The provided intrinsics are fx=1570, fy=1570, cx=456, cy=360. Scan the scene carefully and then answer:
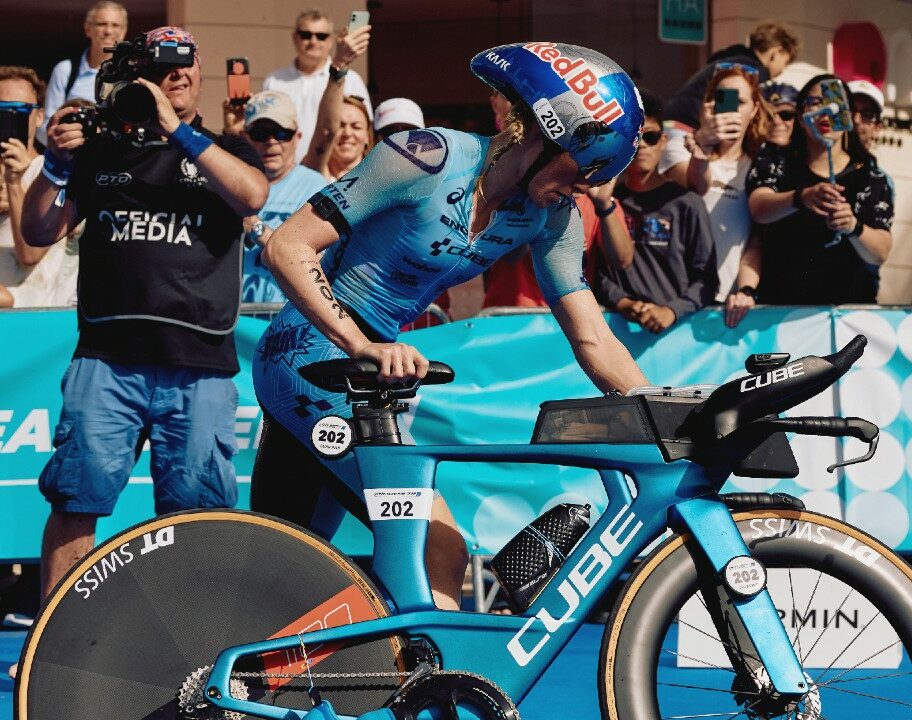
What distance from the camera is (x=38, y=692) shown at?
11.4 ft

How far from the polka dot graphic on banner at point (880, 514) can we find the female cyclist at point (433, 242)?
3.15 metres

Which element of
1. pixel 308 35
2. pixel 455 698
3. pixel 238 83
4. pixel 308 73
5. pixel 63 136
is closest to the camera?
pixel 455 698

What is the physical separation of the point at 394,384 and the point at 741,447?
2.62 feet

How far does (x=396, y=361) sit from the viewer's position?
3549mm

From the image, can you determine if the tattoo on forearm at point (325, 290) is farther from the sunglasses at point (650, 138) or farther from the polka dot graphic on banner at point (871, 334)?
the sunglasses at point (650, 138)

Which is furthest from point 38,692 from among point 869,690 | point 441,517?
point 869,690

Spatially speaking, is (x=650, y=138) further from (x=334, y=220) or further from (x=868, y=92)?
(x=334, y=220)

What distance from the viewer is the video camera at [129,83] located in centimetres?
533

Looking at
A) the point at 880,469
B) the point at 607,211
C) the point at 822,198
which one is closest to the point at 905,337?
the point at 880,469

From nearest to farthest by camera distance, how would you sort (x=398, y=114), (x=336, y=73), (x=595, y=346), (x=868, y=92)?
(x=595, y=346) → (x=336, y=73) → (x=398, y=114) → (x=868, y=92)

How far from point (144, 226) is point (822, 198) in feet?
10.5

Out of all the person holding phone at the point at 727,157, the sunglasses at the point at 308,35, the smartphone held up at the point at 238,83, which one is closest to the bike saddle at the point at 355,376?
the person holding phone at the point at 727,157

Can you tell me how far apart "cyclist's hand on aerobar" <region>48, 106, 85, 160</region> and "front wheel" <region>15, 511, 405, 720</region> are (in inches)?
89.6

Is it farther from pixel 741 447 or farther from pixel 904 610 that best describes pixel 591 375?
pixel 904 610
